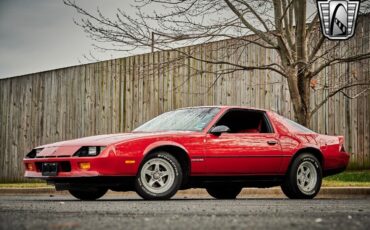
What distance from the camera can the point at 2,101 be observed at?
21.0 meters

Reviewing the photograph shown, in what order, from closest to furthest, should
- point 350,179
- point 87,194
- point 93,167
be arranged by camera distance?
point 93,167 → point 87,194 → point 350,179

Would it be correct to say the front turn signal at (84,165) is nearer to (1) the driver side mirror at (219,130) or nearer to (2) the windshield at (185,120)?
(2) the windshield at (185,120)

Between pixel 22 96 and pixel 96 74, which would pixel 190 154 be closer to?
pixel 96 74

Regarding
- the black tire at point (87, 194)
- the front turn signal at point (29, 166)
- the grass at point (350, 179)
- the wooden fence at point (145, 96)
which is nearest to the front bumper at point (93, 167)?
the front turn signal at point (29, 166)

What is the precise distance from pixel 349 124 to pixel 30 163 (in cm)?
747

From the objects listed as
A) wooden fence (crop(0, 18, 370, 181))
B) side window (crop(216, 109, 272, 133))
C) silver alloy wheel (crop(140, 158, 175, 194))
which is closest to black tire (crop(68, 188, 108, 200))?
silver alloy wheel (crop(140, 158, 175, 194))

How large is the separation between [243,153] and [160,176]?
1.37 metres

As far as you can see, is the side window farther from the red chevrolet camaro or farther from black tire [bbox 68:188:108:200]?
black tire [bbox 68:188:108:200]

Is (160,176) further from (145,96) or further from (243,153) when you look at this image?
(145,96)

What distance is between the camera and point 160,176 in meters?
9.62

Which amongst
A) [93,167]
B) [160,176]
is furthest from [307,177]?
[93,167]

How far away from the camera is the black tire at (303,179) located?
10703 mm

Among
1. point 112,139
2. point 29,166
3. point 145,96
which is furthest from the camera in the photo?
point 145,96

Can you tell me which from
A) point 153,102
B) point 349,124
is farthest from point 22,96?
point 349,124
